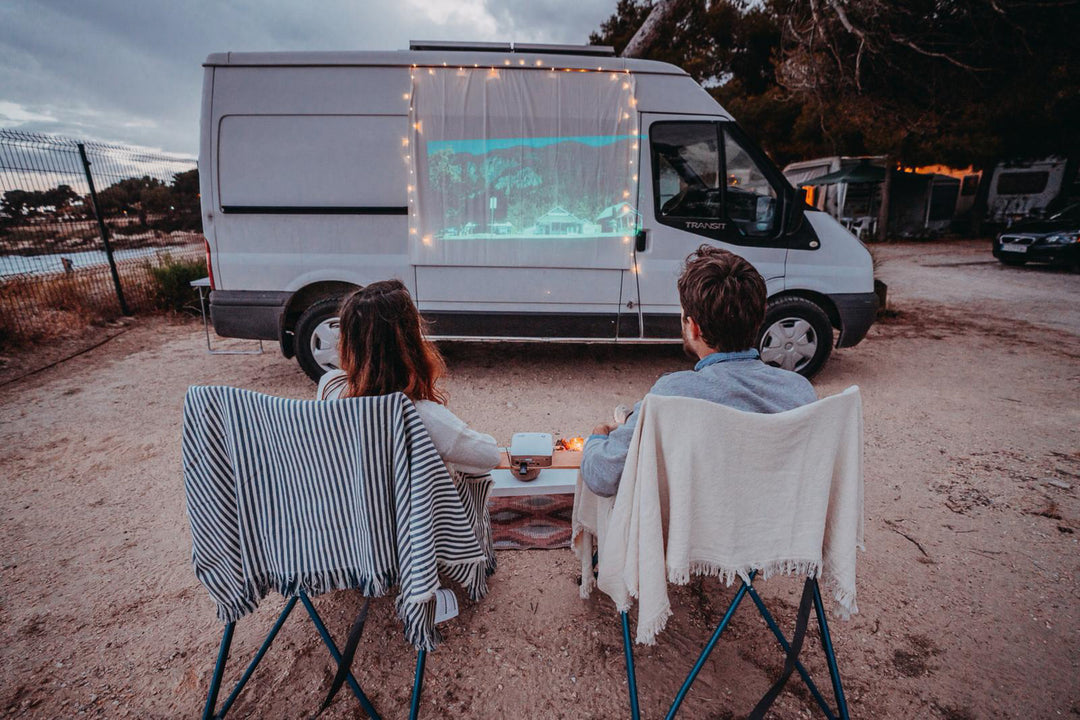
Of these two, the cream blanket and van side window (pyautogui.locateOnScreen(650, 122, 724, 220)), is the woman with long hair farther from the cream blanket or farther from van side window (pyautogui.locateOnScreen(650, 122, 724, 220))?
van side window (pyautogui.locateOnScreen(650, 122, 724, 220))

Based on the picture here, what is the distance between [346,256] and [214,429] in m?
2.99

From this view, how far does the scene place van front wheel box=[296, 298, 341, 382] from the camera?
4.12 meters

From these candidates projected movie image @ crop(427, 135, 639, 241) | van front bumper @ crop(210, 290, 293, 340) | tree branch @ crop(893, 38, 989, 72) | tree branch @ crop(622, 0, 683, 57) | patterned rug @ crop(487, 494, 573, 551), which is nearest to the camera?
patterned rug @ crop(487, 494, 573, 551)

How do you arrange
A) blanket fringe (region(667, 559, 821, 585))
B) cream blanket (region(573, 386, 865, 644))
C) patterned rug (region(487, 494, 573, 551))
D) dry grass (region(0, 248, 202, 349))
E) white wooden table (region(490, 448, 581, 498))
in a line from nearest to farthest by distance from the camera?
cream blanket (region(573, 386, 865, 644)) → blanket fringe (region(667, 559, 821, 585)) → white wooden table (region(490, 448, 581, 498)) → patterned rug (region(487, 494, 573, 551)) → dry grass (region(0, 248, 202, 349))

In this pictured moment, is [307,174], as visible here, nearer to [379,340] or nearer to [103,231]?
[379,340]

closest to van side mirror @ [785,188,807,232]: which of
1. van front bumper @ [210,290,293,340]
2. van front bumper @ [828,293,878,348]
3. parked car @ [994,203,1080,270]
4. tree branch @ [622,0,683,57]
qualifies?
van front bumper @ [828,293,878,348]

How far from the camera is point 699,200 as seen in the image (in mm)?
4051

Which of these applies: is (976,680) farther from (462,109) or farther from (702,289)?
(462,109)

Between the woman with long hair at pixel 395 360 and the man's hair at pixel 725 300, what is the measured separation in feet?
2.64

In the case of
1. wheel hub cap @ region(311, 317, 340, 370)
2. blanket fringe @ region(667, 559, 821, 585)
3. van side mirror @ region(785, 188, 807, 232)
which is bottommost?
blanket fringe @ region(667, 559, 821, 585)

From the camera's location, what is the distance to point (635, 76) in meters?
3.86

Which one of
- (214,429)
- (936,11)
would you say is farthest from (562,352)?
(936,11)

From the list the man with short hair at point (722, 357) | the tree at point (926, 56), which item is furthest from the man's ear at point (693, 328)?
the tree at point (926, 56)

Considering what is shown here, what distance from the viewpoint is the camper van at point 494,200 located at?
3.78m
